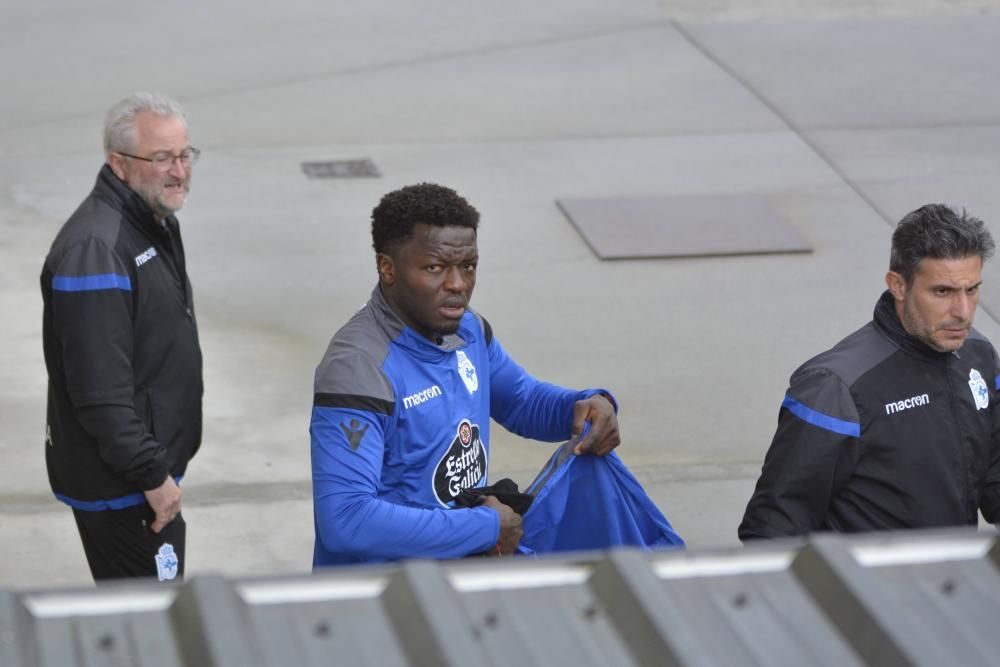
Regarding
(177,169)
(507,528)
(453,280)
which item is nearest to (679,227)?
(177,169)

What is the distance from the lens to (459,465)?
3.80 meters

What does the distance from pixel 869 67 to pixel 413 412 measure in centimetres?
1028

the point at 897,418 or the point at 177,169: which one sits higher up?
the point at 177,169

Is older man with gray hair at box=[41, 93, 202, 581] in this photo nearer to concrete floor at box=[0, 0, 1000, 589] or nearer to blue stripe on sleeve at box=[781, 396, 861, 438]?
concrete floor at box=[0, 0, 1000, 589]

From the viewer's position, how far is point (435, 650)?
2.08 meters

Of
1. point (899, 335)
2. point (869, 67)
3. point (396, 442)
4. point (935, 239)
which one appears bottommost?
point (396, 442)

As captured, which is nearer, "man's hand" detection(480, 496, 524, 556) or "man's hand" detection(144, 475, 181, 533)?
"man's hand" detection(480, 496, 524, 556)

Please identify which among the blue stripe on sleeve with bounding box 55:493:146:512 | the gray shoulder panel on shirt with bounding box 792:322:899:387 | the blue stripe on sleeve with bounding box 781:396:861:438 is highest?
the gray shoulder panel on shirt with bounding box 792:322:899:387

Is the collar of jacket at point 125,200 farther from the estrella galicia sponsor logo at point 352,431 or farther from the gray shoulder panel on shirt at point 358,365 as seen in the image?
the estrella galicia sponsor logo at point 352,431

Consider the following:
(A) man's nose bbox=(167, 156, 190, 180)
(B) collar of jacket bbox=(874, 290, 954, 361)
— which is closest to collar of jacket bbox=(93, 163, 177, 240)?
(A) man's nose bbox=(167, 156, 190, 180)

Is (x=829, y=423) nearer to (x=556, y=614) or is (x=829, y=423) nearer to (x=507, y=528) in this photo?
(x=507, y=528)

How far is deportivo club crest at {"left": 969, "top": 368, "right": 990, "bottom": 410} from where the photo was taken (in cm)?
401

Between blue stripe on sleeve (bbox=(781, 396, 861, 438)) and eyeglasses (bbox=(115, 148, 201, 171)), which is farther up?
eyeglasses (bbox=(115, 148, 201, 171))

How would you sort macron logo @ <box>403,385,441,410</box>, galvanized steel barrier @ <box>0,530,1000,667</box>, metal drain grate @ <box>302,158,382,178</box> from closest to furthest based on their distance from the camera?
galvanized steel barrier @ <box>0,530,1000,667</box> → macron logo @ <box>403,385,441,410</box> → metal drain grate @ <box>302,158,382,178</box>
